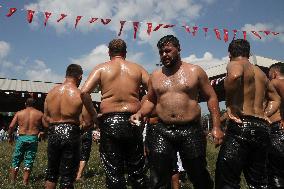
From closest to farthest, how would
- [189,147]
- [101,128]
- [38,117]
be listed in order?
1. [189,147]
2. [101,128]
3. [38,117]

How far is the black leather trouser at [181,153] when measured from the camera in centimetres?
400

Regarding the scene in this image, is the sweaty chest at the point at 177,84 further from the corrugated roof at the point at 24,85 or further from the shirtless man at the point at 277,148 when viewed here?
the corrugated roof at the point at 24,85

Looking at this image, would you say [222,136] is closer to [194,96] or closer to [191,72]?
[194,96]

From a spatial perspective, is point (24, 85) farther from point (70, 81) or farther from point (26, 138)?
point (70, 81)

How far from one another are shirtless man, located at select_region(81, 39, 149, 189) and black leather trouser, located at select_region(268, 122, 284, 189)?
2.07 metres

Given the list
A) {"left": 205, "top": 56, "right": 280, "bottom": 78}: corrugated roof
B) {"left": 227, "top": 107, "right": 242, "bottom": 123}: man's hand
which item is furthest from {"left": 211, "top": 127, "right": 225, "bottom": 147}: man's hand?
{"left": 205, "top": 56, "right": 280, "bottom": 78}: corrugated roof

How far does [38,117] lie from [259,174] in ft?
19.4

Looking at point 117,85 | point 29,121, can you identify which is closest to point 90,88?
point 117,85

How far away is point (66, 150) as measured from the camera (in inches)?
225

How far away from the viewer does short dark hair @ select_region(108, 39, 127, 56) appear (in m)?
5.00

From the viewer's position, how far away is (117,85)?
15.5 ft

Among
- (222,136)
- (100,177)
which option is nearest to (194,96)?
(222,136)

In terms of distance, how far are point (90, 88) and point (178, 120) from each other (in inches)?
50.3

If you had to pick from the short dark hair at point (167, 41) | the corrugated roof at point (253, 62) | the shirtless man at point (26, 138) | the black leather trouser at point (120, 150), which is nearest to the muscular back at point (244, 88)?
the short dark hair at point (167, 41)
